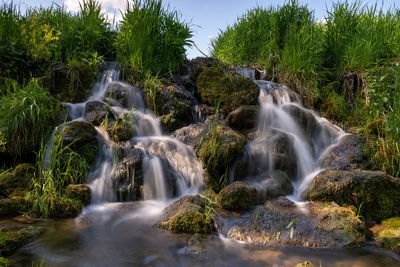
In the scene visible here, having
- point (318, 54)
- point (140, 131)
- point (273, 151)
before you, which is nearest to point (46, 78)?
point (140, 131)

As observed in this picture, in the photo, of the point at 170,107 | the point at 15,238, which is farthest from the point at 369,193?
the point at 15,238

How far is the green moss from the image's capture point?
10.2 feet

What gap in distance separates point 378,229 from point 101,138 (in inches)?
165

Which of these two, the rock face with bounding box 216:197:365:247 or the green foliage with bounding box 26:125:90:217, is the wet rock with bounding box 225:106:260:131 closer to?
the rock face with bounding box 216:197:365:247

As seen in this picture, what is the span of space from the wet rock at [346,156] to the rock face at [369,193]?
0.92 m

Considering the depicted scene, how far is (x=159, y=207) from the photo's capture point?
3902 mm

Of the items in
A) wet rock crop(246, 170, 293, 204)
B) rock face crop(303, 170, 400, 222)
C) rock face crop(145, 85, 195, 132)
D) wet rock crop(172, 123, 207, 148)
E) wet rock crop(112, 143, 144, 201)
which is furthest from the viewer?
rock face crop(145, 85, 195, 132)

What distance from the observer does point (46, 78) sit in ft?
18.1

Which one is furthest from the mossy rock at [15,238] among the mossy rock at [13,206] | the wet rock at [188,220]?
the wet rock at [188,220]

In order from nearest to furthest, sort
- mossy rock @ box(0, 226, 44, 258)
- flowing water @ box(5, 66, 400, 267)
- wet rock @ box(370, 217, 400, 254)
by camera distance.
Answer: mossy rock @ box(0, 226, 44, 258)
flowing water @ box(5, 66, 400, 267)
wet rock @ box(370, 217, 400, 254)

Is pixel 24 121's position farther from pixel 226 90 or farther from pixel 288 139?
pixel 288 139

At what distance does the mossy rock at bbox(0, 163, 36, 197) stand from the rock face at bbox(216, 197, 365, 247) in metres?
2.73

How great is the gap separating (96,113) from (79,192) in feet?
6.14

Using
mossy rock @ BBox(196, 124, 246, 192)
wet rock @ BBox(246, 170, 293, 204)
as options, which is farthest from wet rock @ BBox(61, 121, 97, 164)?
wet rock @ BBox(246, 170, 293, 204)
